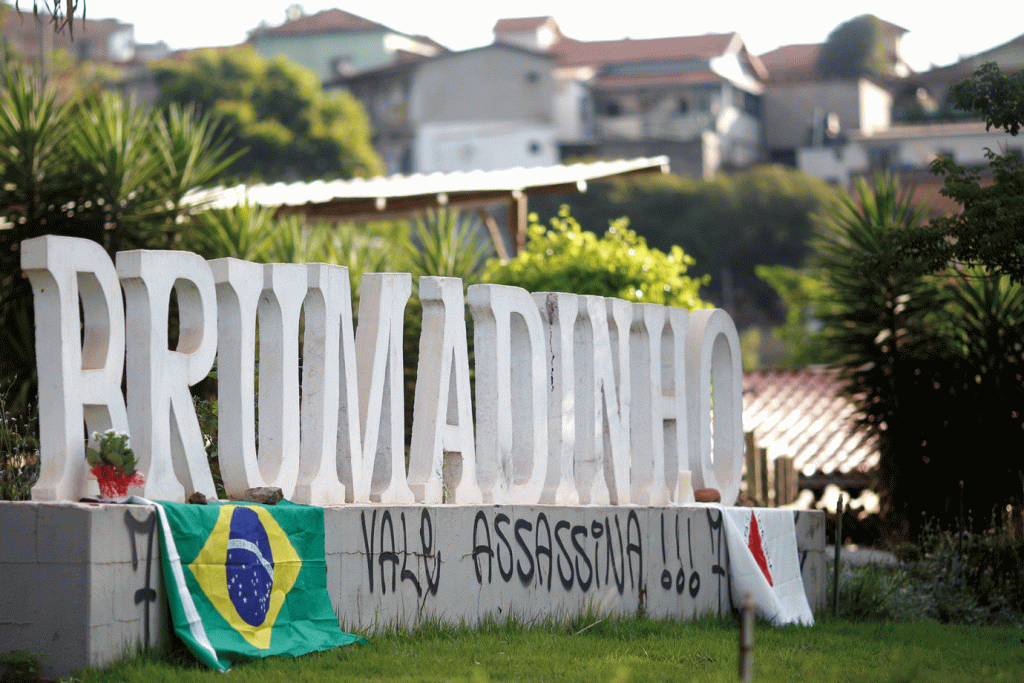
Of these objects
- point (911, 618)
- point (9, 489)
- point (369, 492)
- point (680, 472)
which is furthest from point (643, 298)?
point (9, 489)

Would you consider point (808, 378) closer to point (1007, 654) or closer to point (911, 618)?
point (911, 618)

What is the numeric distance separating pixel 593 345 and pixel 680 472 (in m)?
1.68

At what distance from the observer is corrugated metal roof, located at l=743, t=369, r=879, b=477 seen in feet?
70.2

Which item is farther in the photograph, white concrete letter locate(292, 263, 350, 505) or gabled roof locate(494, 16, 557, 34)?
gabled roof locate(494, 16, 557, 34)

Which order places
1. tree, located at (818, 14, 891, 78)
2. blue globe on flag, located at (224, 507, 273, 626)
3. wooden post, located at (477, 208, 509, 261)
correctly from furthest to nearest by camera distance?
tree, located at (818, 14, 891, 78) → wooden post, located at (477, 208, 509, 261) → blue globe on flag, located at (224, 507, 273, 626)

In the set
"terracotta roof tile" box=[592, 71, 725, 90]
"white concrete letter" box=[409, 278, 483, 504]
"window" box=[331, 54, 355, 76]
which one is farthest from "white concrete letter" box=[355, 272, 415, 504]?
"window" box=[331, 54, 355, 76]

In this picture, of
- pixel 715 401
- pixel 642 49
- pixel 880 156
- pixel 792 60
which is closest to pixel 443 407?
pixel 715 401

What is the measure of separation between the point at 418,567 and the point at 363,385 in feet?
4.14

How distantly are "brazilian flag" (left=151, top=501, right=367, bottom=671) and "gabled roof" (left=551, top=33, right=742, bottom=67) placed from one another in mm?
68544

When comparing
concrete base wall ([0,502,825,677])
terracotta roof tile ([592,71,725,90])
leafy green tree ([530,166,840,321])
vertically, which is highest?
terracotta roof tile ([592,71,725,90])

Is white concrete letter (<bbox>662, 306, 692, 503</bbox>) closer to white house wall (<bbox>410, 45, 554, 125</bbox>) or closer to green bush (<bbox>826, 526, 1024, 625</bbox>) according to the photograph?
green bush (<bbox>826, 526, 1024, 625</bbox>)

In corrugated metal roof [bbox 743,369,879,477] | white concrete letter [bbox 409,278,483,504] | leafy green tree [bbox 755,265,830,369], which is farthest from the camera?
leafy green tree [bbox 755,265,830,369]

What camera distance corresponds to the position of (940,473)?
56.2 ft

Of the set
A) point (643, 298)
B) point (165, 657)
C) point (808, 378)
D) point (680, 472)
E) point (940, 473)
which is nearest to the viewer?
point (165, 657)
